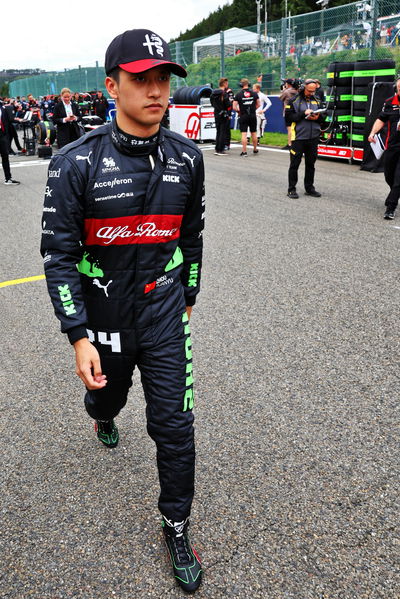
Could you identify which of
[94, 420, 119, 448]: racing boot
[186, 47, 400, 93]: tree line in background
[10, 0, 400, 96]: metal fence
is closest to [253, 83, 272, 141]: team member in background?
[186, 47, 400, 93]: tree line in background

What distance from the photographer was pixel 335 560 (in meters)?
2.19

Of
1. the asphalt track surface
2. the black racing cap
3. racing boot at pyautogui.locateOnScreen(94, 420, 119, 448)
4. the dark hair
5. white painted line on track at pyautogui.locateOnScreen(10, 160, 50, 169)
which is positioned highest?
the black racing cap

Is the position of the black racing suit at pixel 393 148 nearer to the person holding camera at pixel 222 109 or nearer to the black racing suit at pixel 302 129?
the black racing suit at pixel 302 129

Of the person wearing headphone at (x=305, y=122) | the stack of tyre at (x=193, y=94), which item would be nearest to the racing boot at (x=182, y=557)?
the person wearing headphone at (x=305, y=122)

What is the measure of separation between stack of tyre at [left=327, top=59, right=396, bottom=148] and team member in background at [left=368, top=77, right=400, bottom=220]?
14.6 ft

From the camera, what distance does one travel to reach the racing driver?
1939 mm

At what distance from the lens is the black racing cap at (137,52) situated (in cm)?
187

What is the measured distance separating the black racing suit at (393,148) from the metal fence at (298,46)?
753 cm

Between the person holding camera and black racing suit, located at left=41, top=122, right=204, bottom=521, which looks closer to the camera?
black racing suit, located at left=41, top=122, right=204, bottom=521

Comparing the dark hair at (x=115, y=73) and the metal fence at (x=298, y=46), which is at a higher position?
the metal fence at (x=298, y=46)

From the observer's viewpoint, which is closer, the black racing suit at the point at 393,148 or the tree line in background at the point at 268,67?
the black racing suit at the point at 393,148

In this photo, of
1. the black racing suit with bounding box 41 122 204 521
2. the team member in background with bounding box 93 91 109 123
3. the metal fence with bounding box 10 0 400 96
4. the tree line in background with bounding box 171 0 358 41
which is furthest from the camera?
the tree line in background with bounding box 171 0 358 41

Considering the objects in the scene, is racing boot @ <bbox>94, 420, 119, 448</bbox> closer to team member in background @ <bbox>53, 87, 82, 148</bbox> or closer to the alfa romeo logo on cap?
the alfa romeo logo on cap

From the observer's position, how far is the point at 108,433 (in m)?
2.92
